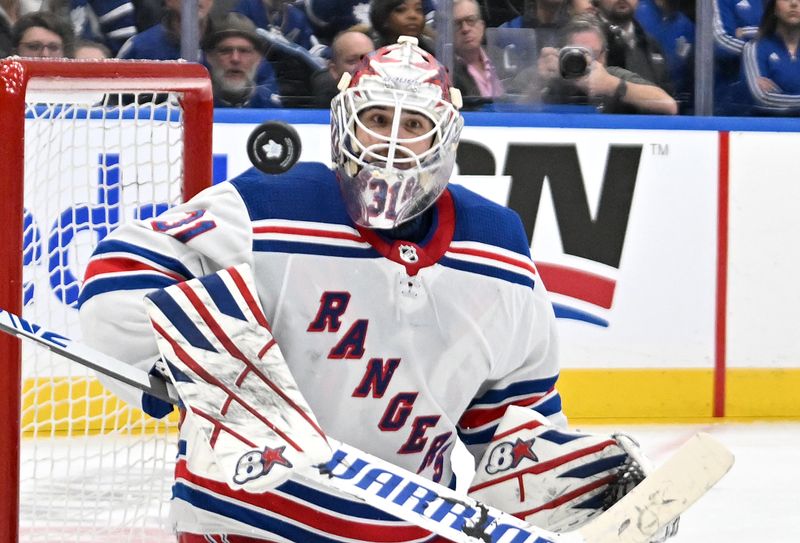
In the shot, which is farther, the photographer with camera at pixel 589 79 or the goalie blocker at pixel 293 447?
the photographer with camera at pixel 589 79

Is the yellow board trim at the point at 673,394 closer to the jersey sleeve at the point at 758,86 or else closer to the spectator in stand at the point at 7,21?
the jersey sleeve at the point at 758,86

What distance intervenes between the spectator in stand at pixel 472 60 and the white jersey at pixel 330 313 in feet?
7.26

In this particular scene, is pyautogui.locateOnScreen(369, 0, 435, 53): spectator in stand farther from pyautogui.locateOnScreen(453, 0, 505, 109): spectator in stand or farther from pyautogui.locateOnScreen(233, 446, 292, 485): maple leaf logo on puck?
pyautogui.locateOnScreen(233, 446, 292, 485): maple leaf logo on puck

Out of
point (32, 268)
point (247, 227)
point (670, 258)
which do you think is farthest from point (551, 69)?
point (247, 227)

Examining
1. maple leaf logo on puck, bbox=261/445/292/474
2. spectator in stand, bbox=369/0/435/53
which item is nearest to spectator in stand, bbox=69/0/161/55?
spectator in stand, bbox=369/0/435/53

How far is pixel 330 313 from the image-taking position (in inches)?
69.3

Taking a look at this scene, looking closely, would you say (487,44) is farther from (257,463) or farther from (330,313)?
(257,463)

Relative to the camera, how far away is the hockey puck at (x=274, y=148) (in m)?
1.88

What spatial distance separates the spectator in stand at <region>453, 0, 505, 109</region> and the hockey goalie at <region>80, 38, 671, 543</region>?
7.10 ft

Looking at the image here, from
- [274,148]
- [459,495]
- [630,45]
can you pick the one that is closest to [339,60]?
[630,45]

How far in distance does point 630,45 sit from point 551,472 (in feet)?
8.32

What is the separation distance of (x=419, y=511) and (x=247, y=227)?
42 centimetres

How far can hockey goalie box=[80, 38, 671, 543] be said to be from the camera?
1.64 m

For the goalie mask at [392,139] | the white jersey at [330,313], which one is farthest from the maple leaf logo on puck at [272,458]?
the goalie mask at [392,139]
